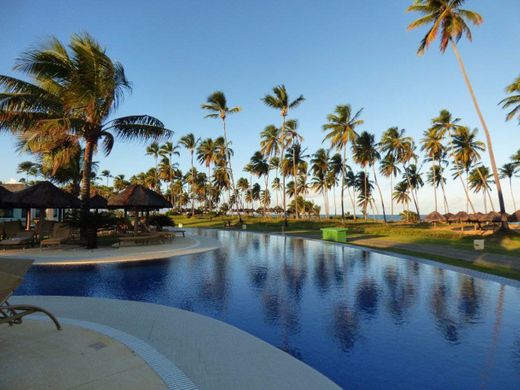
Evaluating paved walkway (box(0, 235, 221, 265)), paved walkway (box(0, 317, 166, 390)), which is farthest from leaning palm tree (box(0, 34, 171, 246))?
paved walkway (box(0, 317, 166, 390))

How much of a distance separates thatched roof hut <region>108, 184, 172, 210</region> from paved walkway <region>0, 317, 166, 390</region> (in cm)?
1275

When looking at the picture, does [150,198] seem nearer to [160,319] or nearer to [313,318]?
[160,319]

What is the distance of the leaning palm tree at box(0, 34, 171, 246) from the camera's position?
12.9 metres

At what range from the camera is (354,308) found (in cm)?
647

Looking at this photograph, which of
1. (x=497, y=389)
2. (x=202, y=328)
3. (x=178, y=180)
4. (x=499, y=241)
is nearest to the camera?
(x=497, y=389)

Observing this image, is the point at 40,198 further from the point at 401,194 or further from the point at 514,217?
the point at 401,194

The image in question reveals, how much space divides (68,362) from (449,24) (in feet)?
96.6

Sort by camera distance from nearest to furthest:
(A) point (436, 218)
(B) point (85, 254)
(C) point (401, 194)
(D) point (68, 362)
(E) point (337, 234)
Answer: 1. (D) point (68, 362)
2. (B) point (85, 254)
3. (E) point (337, 234)
4. (A) point (436, 218)
5. (C) point (401, 194)

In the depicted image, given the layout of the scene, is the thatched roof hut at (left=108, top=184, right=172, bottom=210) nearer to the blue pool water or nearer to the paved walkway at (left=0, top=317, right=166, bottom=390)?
the blue pool water

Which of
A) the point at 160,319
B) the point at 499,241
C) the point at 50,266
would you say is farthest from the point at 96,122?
the point at 499,241

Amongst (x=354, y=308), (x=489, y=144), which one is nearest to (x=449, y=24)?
(x=489, y=144)

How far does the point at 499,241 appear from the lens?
1894 cm

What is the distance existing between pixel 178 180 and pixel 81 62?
75.4m

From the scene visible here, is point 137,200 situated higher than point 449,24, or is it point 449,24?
point 449,24
